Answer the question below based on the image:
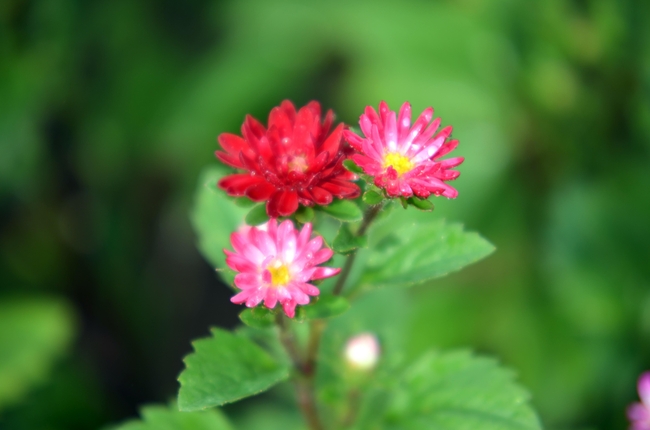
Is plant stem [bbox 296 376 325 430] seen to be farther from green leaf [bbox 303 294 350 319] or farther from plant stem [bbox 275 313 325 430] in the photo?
green leaf [bbox 303 294 350 319]

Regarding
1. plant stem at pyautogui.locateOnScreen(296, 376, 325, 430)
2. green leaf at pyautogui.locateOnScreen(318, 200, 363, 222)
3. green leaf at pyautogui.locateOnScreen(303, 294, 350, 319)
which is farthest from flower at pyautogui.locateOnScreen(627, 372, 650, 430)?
green leaf at pyautogui.locateOnScreen(318, 200, 363, 222)

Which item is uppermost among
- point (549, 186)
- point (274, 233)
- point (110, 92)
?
point (110, 92)

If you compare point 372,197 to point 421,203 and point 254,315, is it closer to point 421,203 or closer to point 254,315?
point 421,203

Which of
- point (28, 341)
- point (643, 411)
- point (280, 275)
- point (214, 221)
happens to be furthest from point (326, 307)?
point (28, 341)

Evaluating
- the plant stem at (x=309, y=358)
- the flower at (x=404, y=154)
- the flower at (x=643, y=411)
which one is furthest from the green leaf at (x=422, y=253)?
the flower at (x=643, y=411)

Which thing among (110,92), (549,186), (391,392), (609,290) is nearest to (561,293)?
(609,290)

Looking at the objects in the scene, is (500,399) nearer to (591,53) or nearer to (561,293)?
(561,293)
